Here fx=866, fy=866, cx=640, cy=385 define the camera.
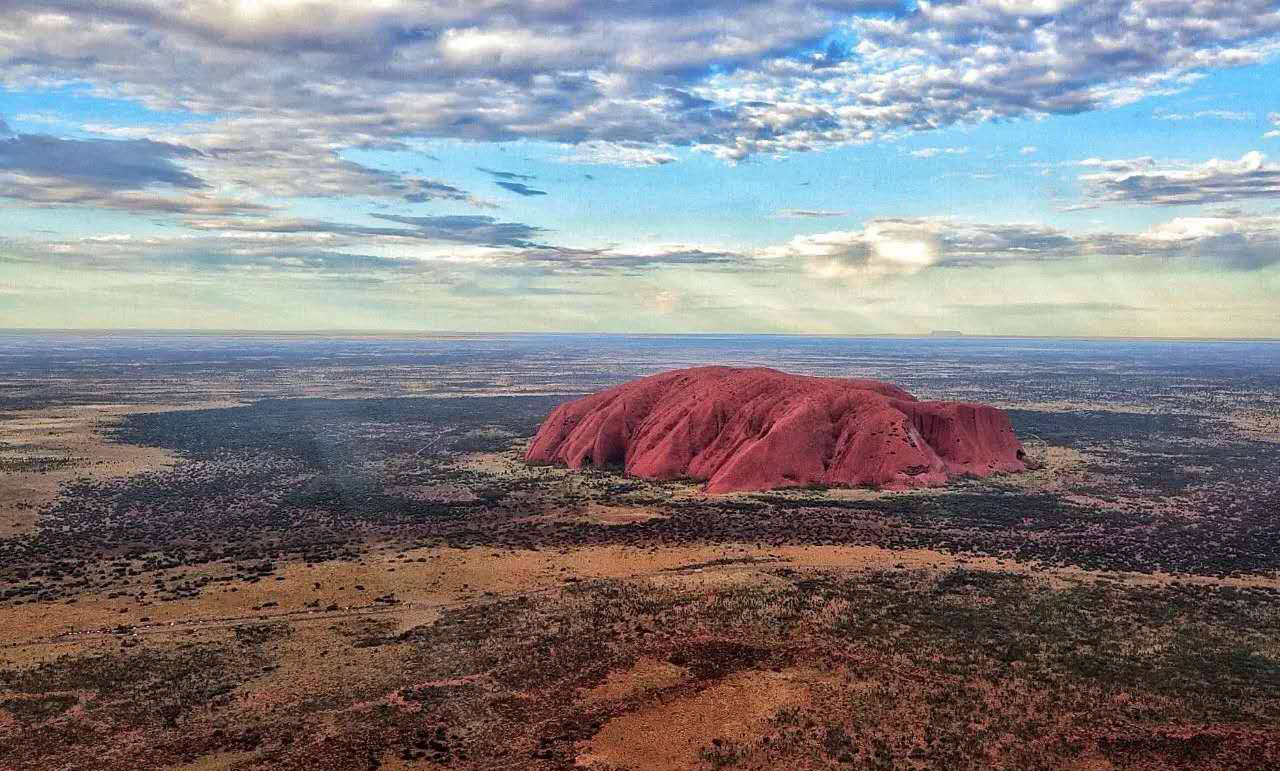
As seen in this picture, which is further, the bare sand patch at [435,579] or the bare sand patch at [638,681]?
the bare sand patch at [435,579]

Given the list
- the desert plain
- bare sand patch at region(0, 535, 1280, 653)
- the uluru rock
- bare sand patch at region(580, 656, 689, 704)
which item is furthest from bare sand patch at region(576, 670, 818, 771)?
Answer: the uluru rock

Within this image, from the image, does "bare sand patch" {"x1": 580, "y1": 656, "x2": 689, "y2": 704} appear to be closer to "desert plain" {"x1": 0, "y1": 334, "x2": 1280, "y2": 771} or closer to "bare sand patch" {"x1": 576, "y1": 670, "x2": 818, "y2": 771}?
"desert plain" {"x1": 0, "y1": 334, "x2": 1280, "y2": 771}

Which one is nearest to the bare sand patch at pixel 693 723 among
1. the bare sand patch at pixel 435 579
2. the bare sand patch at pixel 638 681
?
the bare sand patch at pixel 638 681

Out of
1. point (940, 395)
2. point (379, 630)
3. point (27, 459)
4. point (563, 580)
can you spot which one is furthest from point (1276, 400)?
point (27, 459)

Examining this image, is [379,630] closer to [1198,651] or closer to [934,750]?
[934,750]

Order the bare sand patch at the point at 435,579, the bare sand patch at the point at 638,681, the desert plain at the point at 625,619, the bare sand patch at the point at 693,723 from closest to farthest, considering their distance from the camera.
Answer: the bare sand patch at the point at 693,723 → the desert plain at the point at 625,619 → the bare sand patch at the point at 638,681 → the bare sand patch at the point at 435,579

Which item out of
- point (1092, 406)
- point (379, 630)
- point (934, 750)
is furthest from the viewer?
point (1092, 406)

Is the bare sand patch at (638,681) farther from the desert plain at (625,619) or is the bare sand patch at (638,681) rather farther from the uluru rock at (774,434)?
the uluru rock at (774,434)
